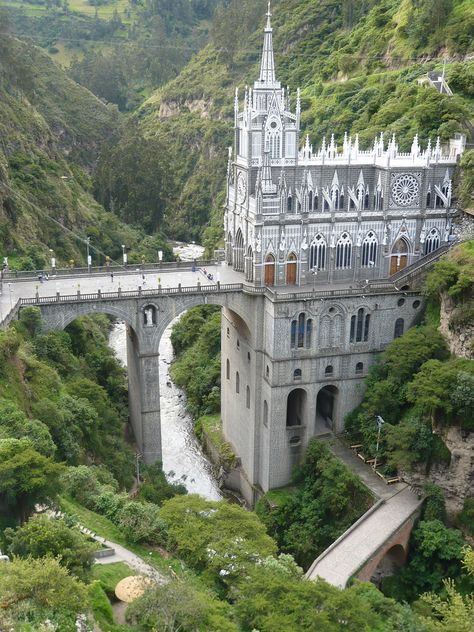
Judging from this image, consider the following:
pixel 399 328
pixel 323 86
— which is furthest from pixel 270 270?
pixel 323 86

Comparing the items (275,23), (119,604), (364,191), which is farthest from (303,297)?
(275,23)

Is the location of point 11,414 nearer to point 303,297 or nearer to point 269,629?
point 269,629

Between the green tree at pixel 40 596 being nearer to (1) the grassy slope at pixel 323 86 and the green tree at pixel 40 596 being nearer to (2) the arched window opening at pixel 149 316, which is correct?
(2) the arched window opening at pixel 149 316

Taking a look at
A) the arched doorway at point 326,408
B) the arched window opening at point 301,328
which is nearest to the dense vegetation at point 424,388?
the arched doorway at point 326,408

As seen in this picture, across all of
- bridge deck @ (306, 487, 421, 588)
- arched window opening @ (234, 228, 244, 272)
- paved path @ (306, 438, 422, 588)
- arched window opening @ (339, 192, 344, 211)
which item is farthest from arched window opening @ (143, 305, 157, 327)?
bridge deck @ (306, 487, 421, 588)

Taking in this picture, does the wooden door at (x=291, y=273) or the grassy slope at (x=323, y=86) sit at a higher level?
the grassy slope at (x=323, y=86)

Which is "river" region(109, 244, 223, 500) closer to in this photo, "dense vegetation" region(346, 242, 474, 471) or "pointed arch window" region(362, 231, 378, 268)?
"dense vegetation" region(346, 242, 474, 471)

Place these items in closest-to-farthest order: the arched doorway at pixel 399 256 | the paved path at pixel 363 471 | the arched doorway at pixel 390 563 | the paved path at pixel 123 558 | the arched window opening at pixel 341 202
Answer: the paved path at pixel 123 558
the arched doorway at pixel 390 563
the paved path at pixel 363 471
the arched window opening at pixel 341 202
the arched doorway at pixel 399 256

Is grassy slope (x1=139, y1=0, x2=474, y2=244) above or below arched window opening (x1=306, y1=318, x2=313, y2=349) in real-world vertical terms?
above
